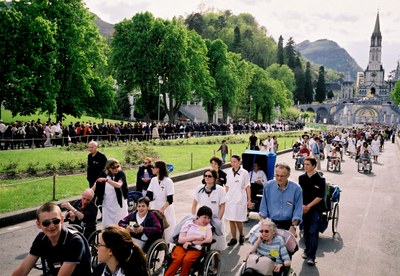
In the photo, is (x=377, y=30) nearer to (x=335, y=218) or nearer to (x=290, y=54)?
(x=290, y=54)

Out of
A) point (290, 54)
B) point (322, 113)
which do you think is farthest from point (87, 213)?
point (322, 113)

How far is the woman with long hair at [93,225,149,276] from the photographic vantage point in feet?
11.6

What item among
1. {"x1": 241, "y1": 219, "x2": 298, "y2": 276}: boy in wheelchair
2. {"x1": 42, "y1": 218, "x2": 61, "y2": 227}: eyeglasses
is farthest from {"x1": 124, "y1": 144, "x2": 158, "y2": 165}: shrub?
{"x1": 42, "y1": 218, "x2": 61, "y2": 227}: eyeglasses

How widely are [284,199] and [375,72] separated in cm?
19448

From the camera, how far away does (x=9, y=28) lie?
3008cm

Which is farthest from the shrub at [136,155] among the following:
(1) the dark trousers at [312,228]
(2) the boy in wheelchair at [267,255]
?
(2) the boy in wheelchair at [267,255]

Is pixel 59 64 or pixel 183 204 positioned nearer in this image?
pixel 183 204

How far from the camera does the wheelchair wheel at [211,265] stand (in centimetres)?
612

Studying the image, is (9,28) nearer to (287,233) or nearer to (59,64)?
(59,64)

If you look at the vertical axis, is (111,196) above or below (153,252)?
above

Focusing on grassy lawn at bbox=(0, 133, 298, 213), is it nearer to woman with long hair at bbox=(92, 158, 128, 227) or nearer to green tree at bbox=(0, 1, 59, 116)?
woman with long hair at bbox=(92, 158, 128, 227)

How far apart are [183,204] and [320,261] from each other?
213 inches

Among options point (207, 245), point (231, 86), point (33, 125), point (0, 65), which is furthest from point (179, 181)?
point (231, 86)

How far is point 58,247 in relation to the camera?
4238mm
